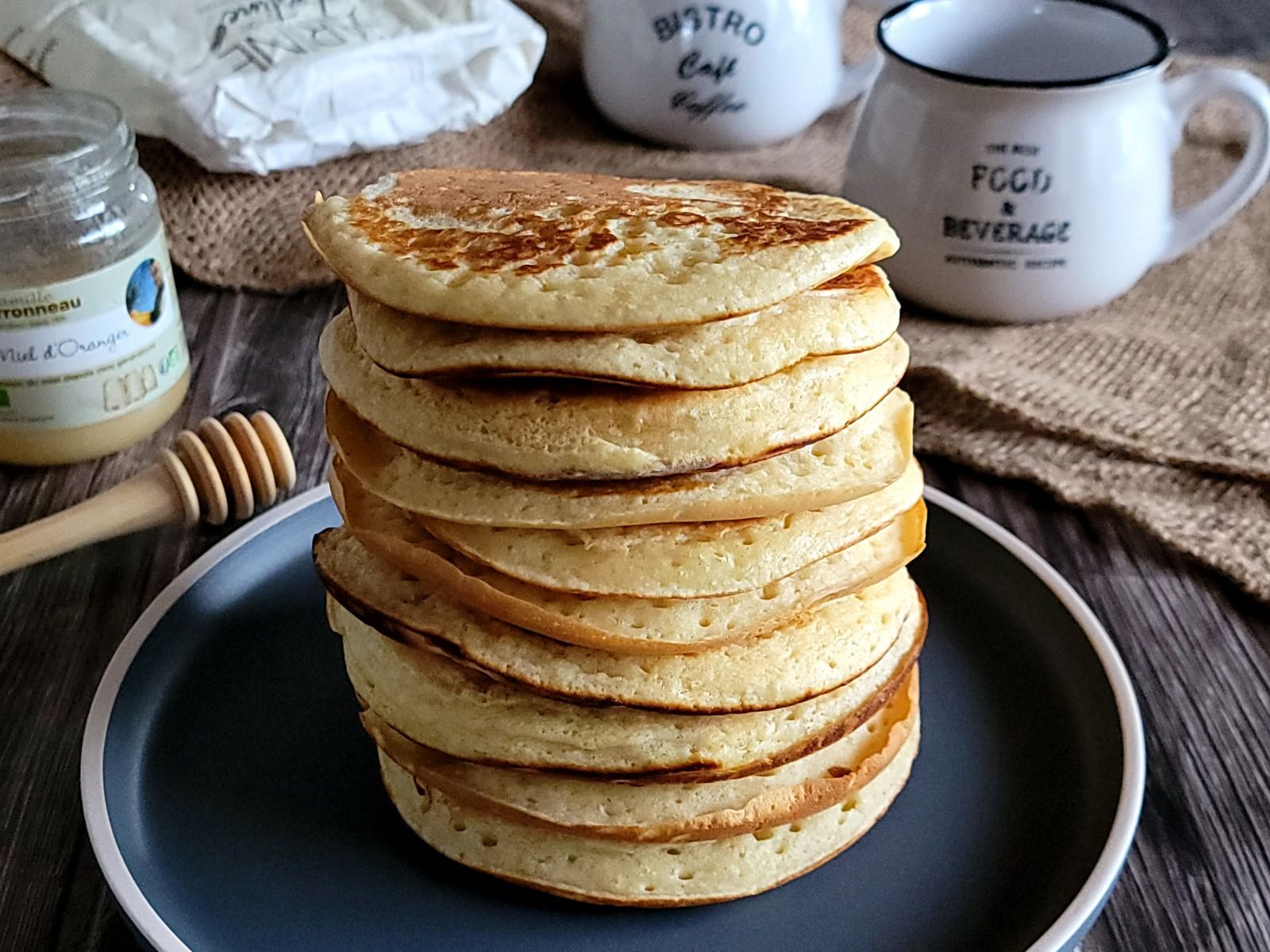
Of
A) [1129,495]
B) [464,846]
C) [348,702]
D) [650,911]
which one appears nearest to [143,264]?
[348,702]

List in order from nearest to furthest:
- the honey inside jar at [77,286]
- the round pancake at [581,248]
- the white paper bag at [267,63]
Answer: the round pancake at [581,248] → the honey inside jar at [77,286] → the white paper bag at [267,63]

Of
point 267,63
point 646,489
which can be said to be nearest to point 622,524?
point 646,489

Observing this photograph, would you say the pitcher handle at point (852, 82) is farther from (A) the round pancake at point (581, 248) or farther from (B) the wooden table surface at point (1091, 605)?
(A) the round pancake at point (581, 248)

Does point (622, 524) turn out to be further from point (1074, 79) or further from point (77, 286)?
point (1074, 79)

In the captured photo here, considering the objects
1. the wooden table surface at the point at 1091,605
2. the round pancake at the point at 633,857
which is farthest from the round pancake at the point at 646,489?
the wooden table surface at the point at 1091,605

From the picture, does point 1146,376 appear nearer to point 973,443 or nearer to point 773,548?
point 973,443

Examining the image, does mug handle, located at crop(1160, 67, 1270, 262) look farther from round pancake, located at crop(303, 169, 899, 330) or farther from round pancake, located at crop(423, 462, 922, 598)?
round pancake, located at crop(423, 462, 922, 598)
